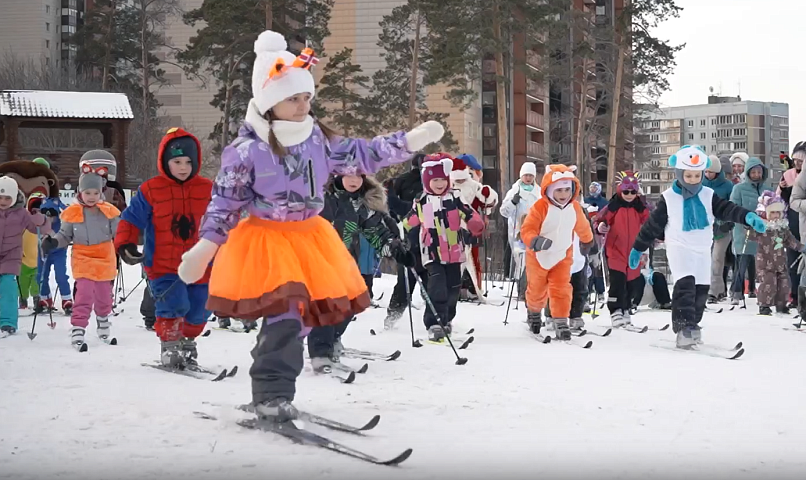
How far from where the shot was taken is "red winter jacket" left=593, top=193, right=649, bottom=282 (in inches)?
488

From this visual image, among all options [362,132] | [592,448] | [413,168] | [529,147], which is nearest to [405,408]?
[592,448]

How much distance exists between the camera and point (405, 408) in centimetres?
641

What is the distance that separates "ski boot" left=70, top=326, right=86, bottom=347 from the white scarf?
4.68 meters

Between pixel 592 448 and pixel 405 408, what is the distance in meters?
1.45

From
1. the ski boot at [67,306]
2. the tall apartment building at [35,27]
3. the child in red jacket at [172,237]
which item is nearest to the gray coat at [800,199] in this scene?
the child in red jacket at [172,237]

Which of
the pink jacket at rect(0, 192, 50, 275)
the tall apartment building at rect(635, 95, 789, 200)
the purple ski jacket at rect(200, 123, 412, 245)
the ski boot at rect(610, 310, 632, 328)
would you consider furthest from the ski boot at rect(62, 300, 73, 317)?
the tall apartment building at rect(635, 95, 789, 200)

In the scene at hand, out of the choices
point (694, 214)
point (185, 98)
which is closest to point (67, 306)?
point (694, 214)

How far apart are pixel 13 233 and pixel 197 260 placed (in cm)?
646

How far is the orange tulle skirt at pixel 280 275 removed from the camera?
5.50 metres

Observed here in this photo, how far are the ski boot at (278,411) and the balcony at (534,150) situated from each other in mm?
54304

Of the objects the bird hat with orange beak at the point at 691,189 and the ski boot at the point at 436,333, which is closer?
the bird hat with orange beak at the point at 691,189

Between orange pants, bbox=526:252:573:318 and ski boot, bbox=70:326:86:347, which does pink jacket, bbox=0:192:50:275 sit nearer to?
ski boot, bbox=70:326:86:347

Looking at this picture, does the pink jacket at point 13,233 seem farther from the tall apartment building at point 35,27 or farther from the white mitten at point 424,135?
the tall apartment building at point 35,27

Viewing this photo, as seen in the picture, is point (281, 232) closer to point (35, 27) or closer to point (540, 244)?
point (540, 244)
